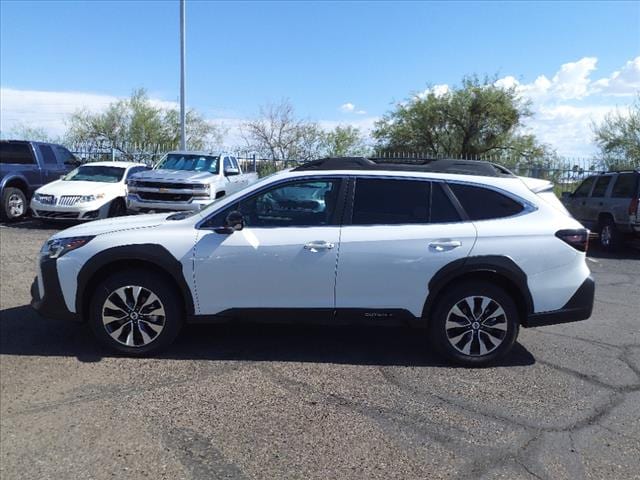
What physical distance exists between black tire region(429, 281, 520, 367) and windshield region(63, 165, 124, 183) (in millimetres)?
11127

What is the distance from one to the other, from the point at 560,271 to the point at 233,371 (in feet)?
9.55

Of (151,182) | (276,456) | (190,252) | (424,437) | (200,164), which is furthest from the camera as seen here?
(200,164)

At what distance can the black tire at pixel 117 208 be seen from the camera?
529 inches

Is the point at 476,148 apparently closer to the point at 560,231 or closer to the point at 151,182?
the point at 151,182

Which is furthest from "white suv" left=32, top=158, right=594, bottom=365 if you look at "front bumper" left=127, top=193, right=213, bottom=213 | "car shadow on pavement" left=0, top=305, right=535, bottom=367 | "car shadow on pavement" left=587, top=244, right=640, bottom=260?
"car shadow on pavement" left=587, top=244, right=640, bottom=260

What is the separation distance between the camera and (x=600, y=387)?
452cm

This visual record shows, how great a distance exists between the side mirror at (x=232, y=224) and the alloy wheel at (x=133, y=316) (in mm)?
822

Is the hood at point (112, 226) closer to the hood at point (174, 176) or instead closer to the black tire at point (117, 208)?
the hood at point (174, 176)

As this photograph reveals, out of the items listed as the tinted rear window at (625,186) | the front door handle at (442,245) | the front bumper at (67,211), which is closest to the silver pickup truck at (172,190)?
the front bumper at (67,211)

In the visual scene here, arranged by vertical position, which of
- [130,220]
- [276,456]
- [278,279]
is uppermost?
[130,220]

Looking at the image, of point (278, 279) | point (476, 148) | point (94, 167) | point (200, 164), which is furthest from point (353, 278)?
point (476, 148)

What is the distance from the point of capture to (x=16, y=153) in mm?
14328

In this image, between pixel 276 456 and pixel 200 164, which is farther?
pixel 200 164

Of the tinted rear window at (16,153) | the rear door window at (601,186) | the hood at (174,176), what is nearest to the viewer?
the hood at (174,176)
